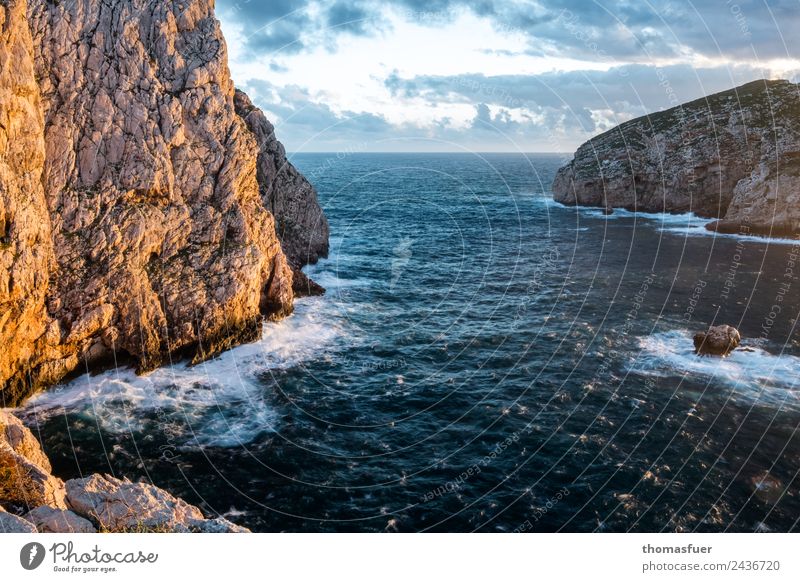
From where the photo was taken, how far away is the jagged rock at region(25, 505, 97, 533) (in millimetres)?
17703

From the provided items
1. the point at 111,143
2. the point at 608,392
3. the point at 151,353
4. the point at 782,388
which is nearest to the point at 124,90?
the point at 111,143

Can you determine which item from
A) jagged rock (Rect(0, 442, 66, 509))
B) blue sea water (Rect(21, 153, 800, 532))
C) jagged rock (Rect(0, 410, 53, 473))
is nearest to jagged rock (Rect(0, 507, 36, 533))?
jagged rock (Rect(0, 442, 66, 509))

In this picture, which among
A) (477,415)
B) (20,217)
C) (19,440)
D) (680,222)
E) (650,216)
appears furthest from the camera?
(650,216)

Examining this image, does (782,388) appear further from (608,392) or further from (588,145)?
(588,145)

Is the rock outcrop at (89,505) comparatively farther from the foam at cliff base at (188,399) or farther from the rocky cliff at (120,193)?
the rocky cliff at (120,193)

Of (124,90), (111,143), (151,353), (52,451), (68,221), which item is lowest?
(52,451)

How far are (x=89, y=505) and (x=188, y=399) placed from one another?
22113 mm

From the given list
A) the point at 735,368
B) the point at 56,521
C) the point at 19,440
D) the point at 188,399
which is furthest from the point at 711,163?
the point at 56,521

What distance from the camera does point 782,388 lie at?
43125mm

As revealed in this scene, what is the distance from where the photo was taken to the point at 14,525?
54.3ft

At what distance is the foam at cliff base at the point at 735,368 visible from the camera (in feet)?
141

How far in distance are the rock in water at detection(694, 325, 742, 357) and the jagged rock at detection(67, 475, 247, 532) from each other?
43890mm

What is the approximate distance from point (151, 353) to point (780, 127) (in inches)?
4781

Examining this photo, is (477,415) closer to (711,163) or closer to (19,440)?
(19,440)
